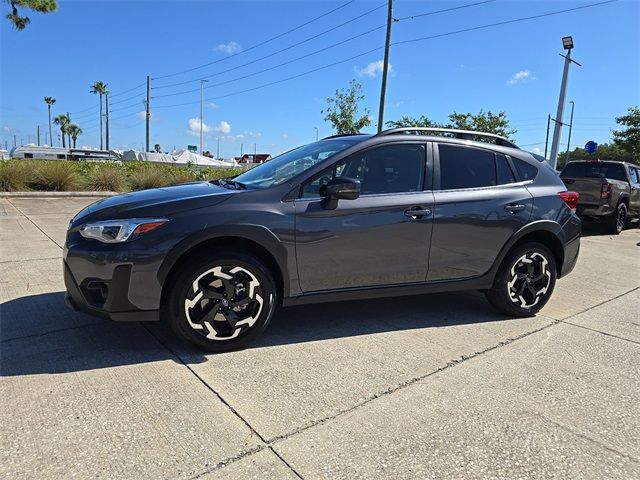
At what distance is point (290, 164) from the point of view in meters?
4.23

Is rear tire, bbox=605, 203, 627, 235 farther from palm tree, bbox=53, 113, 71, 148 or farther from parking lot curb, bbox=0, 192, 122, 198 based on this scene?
palm tree, bbox=53, 113, 71, 148

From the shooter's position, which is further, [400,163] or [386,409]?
[400,163]

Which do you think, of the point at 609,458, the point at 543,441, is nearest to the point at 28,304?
the point at 543,441

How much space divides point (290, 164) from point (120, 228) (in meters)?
1.56

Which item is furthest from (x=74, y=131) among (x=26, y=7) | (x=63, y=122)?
(x=26, y=7)

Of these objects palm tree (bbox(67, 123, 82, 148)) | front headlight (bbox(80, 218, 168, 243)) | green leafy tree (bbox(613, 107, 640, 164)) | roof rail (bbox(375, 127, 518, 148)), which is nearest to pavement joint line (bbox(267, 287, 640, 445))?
front headlight (bbox(80, 218, 168, 243))

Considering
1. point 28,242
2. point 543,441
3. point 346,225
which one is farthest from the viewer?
point 28,242

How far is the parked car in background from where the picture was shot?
11.1 m

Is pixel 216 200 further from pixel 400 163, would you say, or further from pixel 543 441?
pixel 543 441

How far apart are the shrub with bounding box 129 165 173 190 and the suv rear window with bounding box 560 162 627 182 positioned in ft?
36.8

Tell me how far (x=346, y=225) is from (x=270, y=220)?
607mm

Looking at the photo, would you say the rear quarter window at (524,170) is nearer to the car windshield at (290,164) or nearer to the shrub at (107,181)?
the car windshield at (290,164)

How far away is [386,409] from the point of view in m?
2.91

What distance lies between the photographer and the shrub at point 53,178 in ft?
43.9
